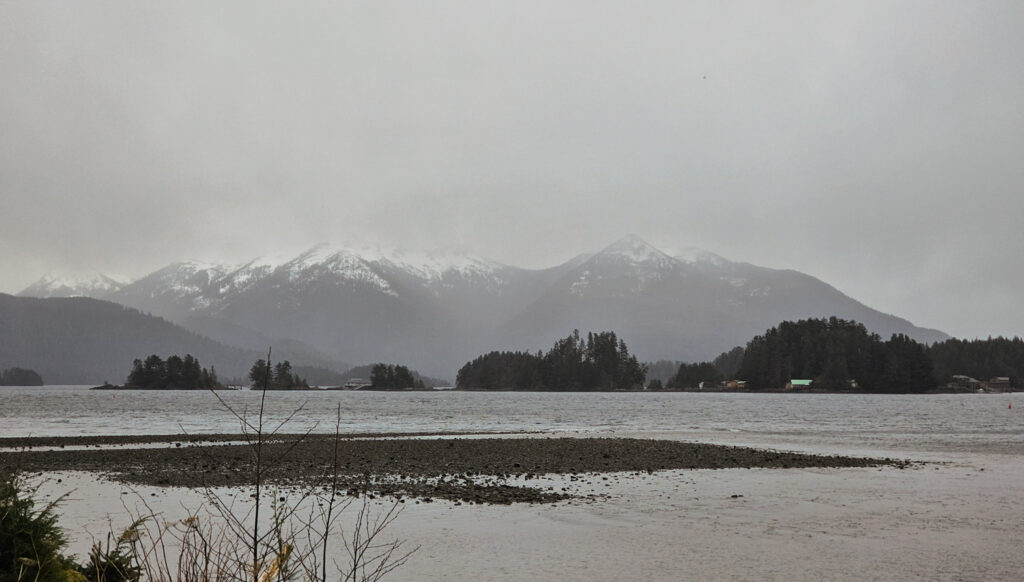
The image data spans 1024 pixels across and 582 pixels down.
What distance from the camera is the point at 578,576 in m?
16.0

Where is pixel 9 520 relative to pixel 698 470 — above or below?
above

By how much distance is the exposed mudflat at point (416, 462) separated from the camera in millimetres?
28031

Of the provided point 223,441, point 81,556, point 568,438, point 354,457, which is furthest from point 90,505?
point 568,438

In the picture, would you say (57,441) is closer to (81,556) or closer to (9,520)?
(81,556)

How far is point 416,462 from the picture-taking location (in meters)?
36.1

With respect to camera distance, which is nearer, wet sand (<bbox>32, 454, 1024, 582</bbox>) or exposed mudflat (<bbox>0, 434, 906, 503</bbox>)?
wet sand (<bbox>32, 454, 1024, 582</bbox>)

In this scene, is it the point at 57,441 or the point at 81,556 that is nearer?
the point at 81,556

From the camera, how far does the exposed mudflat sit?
28031 mm

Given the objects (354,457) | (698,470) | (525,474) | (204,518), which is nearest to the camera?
(204,518)

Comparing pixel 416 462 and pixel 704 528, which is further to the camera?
pixel 416 462

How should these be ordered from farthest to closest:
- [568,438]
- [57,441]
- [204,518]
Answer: [568,438]
[57,441]
[204,518]

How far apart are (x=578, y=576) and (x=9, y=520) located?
11.7 metres

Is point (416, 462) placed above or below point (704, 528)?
below

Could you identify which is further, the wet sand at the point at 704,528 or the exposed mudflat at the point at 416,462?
the exposed mudflat at the point at 416,462
